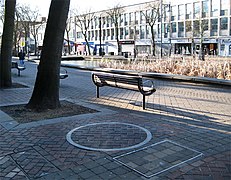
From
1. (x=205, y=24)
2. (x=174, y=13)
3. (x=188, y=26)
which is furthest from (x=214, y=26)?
(x=174, y=13)

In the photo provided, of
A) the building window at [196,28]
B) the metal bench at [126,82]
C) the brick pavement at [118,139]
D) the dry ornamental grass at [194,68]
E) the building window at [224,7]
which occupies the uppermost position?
the building window at [224,7]

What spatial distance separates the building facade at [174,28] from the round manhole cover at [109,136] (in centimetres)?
4476

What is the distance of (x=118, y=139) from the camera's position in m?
5.49

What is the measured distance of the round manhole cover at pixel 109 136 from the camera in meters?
5.15

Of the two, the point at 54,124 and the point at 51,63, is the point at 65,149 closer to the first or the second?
the point at 54,124

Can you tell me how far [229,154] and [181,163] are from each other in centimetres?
86

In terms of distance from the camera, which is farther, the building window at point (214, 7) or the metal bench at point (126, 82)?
the building window at point (214, 7)

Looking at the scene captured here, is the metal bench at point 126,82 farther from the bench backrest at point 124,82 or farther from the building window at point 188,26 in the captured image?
the building window at point 188,26

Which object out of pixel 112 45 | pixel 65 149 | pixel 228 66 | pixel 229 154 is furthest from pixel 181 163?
pixel 112 45

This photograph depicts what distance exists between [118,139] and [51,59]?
3.42 meters

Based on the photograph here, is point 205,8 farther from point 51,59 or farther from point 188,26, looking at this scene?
point 51,59

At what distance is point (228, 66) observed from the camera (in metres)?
13.9

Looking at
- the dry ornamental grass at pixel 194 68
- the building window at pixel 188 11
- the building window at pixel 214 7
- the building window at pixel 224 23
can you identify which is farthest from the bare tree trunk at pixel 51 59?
the building window at pixel 188 11

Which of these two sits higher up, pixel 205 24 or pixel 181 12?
pixel 181 12
